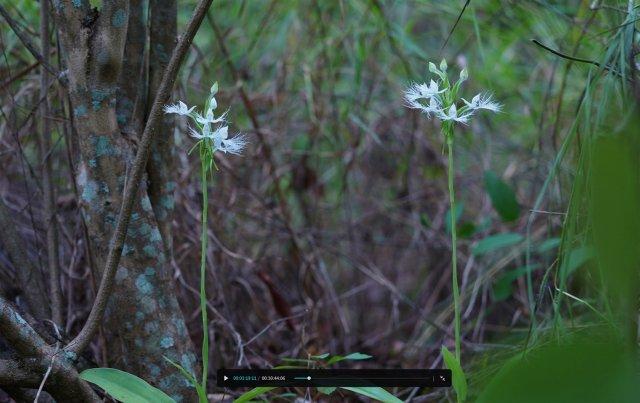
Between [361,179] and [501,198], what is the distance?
85 cm

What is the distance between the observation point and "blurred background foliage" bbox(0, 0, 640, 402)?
212 cm

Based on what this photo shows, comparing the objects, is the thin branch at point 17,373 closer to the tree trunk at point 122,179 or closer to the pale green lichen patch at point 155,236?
the tree trunk at point 122,179

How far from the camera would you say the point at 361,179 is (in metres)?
3.13

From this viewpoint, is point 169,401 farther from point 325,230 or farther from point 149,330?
point 325,230

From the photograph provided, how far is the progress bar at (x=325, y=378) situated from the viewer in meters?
1.19

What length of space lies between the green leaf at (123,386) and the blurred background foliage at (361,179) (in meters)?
0.58

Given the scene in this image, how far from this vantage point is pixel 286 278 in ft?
8.64

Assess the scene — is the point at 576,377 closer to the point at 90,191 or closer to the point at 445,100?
the point at 445,100

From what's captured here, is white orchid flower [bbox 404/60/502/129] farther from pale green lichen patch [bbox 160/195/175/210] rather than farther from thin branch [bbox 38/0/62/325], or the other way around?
thin branch [bbox 38/0/62/325]

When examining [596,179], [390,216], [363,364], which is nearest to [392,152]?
[390,216]

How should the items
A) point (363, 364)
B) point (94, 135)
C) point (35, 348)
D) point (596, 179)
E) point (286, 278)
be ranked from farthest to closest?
point (286, 278) < point (363, 364) < point (94, 135) < point (35, 348) < point (596, 179)

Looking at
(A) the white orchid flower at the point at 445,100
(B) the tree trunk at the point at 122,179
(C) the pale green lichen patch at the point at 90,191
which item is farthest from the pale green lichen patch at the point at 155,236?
(A) the white orchid flower at the point at 445,100

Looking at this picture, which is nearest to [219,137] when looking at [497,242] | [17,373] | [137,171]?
[137,171]

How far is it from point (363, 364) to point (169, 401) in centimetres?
121
